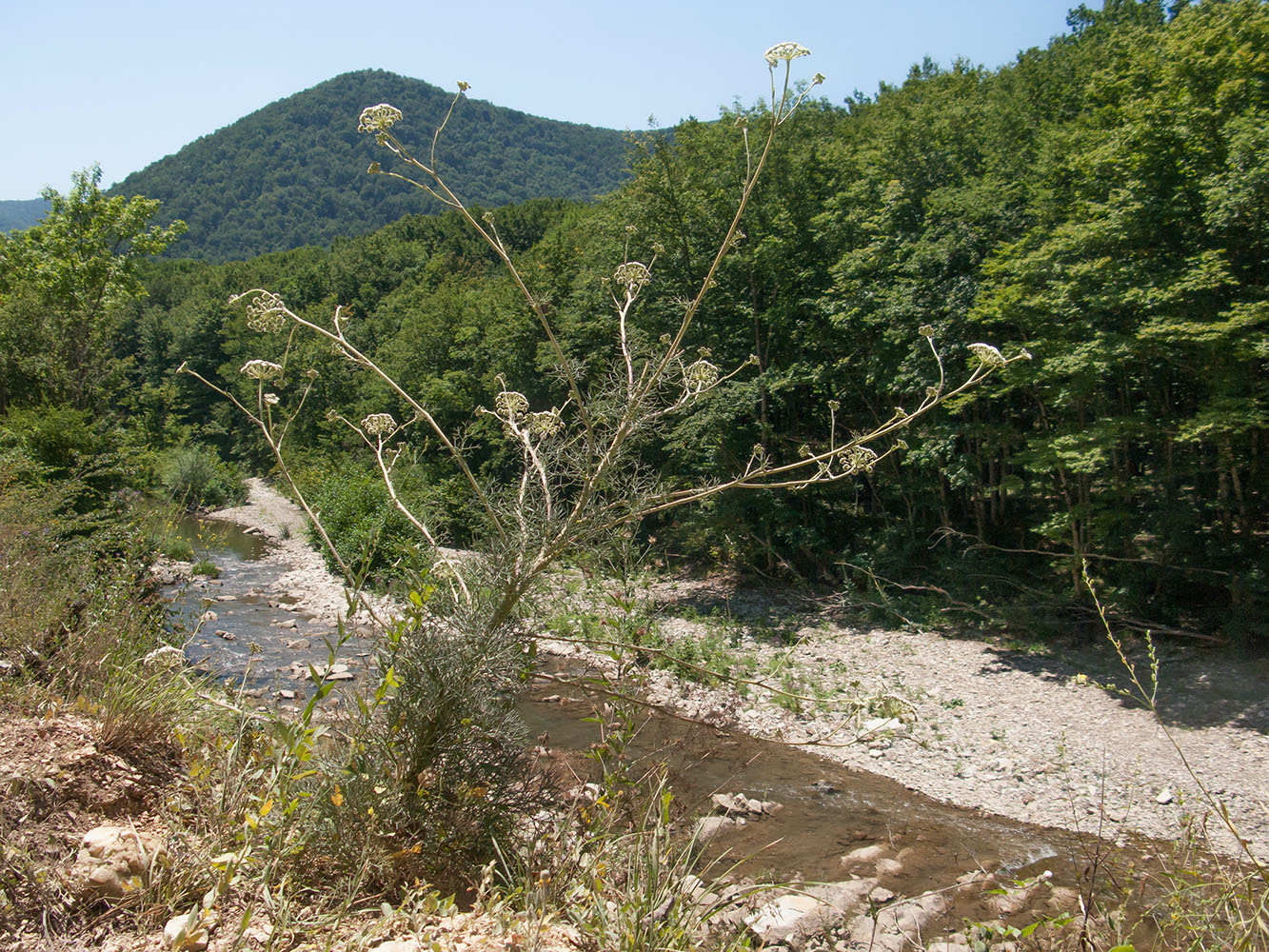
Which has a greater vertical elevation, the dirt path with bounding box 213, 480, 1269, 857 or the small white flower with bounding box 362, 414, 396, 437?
the small white flower with bounding box 362, 414, 396, 437

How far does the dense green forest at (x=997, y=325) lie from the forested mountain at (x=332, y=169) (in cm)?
7672

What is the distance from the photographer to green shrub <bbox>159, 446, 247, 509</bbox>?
26.5 m

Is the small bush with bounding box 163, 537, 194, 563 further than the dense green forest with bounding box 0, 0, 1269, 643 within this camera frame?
No

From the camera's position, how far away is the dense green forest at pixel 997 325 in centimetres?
1031

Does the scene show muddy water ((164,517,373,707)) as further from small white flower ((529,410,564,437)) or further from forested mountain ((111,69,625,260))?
forested mountain ((111,69,625,260))

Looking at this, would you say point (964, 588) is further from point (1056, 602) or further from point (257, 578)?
point (257, 578)

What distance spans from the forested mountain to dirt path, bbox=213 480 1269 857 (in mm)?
83557

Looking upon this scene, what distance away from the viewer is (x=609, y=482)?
328 cm

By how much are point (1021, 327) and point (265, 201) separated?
118311 millimetres

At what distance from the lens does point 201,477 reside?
94.4 feet

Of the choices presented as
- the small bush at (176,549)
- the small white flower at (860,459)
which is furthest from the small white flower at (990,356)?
the small bush at (176,549)

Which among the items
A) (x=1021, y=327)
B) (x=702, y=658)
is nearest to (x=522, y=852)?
(x=702, y=658)

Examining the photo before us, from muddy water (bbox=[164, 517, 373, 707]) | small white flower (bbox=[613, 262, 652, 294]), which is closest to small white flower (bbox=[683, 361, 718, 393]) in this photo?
small white flower (bbox=[613, 262, 652, 294])

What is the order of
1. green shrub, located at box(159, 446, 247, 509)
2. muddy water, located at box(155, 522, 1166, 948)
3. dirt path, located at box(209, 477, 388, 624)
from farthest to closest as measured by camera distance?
green shrub, located at box(159, 446, 247, 509) → dirt path, located at box(209, 477, 388, 624) → muddy water, located at box(155, 522, 1166, 948)
